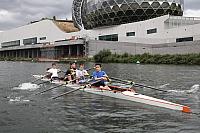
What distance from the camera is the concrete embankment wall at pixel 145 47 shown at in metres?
61.3

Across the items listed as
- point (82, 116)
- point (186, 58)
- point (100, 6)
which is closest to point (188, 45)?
point (186, 58)

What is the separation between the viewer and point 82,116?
15.2m

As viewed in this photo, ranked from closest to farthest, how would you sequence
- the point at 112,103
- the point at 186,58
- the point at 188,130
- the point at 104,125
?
the point at 188,130, the point at 104,125, the point at 112,103, the point at 186,58

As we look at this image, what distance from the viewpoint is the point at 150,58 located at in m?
63.8

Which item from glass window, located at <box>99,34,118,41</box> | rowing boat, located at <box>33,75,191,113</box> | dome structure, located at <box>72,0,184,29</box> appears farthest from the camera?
glass window, located at <box>99,34,118,41</box>

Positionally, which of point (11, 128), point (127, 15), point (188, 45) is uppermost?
point (127, 15)

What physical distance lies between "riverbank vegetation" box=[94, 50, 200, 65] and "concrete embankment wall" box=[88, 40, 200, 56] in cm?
348

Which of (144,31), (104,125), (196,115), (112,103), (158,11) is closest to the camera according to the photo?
(104,125)

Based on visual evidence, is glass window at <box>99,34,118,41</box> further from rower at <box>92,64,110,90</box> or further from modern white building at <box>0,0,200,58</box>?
rower at <box>92,64,110,90</box>

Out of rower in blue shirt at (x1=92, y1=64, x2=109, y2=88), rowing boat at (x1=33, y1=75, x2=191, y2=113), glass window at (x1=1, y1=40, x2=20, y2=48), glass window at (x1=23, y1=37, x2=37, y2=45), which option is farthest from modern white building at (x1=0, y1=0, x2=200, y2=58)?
rowing boat at (x1=33, y1=75, x2=191, y2=113)

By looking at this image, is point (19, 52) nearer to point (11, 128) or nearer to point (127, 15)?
point (127, 15)

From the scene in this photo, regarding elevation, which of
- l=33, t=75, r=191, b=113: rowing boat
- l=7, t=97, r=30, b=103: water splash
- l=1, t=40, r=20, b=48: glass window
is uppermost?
l=1, t=40, r=20, b=48: glass window

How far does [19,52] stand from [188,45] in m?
83.1

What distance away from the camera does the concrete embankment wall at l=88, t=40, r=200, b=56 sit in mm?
61281
